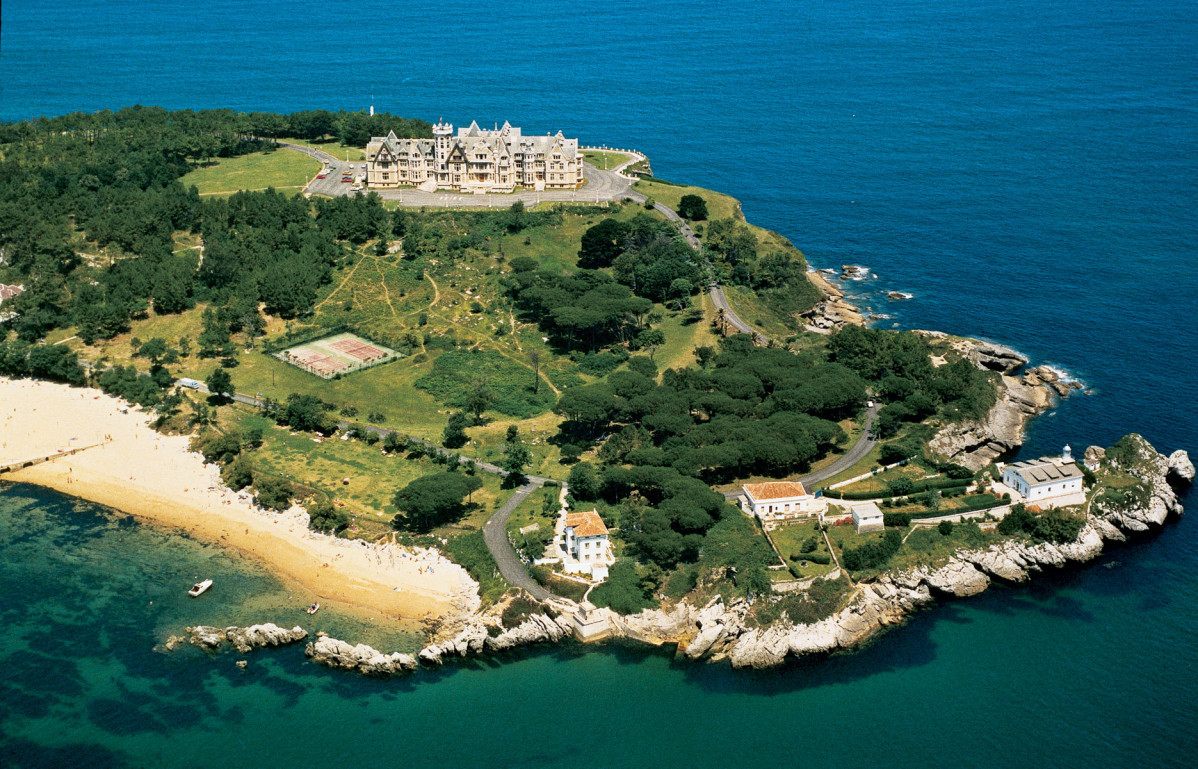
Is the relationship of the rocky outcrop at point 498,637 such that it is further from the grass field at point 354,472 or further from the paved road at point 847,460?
the paved road at point 847,460

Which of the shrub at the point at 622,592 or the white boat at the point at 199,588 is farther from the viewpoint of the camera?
the white boat at the point at 199,588

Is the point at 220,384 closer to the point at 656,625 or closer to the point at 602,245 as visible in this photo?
the point at 602,245

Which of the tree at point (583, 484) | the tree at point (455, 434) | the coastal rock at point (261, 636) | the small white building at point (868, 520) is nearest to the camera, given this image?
the coastal rock at point (261, 636)

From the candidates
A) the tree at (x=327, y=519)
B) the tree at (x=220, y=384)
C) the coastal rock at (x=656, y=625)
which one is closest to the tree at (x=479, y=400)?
the tree at (x=327, y=519)

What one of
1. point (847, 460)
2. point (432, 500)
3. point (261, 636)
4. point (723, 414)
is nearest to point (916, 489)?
point (847, 460)

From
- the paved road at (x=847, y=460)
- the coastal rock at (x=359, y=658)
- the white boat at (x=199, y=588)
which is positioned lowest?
the white boat at (x=199, y=588)

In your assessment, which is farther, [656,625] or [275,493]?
[275,493]
